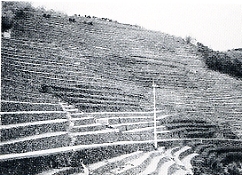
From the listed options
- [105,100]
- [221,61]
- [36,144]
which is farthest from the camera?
[221,61]

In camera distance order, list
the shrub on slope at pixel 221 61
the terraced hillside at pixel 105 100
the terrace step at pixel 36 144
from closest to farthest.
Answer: the terrace step at pixel 36 144 < the terraced hillside at pixel 105 100 < the shrub on slope at pixel 221 61

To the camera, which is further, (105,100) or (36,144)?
(105,100)

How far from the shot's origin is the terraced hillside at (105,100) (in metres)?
5.20

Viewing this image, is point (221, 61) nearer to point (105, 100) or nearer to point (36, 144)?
point (105, 100)

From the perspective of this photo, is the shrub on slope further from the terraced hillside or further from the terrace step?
the terrace step

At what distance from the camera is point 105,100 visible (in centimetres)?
1004

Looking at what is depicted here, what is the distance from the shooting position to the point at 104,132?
6.92m

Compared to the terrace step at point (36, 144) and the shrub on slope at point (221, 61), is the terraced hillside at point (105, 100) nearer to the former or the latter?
the terrace step at point (36, 144)

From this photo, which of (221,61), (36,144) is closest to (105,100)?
(36,144)

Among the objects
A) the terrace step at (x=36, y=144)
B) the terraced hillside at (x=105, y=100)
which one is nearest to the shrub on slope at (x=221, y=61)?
the terraced hillside at (x=105, y=100)

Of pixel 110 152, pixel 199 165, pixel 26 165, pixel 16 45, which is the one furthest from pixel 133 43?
pixel 26 165

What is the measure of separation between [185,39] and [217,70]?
12.5 ft

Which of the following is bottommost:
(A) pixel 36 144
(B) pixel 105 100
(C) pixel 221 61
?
(A) pixel 36 144

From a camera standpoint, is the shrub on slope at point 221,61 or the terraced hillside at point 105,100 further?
the shrub on slope at point 221,61
